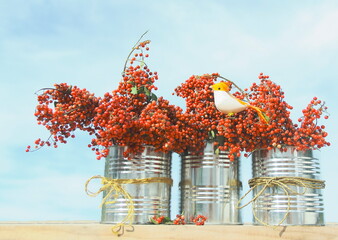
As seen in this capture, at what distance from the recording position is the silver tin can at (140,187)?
4.65 feet

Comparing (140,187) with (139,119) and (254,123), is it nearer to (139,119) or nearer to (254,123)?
(139,119)

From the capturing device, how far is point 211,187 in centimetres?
148

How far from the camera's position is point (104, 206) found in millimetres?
1473

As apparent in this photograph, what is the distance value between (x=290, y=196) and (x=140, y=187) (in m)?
0.52

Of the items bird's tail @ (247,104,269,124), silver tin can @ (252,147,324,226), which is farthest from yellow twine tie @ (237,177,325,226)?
bird's tail @ (247,104,269,124)

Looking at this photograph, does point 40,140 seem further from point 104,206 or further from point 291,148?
point 291,148

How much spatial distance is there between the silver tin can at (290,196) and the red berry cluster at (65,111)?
0.65 m

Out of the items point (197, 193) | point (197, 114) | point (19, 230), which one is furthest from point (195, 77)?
point (19, 230)

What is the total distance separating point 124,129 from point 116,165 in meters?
0.16

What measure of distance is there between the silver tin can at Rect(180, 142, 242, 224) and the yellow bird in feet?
0.52

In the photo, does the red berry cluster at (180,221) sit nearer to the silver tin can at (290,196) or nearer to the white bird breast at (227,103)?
the silver tin can at (290,196)

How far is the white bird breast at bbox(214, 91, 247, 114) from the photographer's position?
1439 millimetres

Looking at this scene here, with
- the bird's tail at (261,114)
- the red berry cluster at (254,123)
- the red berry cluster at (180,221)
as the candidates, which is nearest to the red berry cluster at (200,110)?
the red berry cluster at (254,123)

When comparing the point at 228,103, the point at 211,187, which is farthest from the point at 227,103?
the point at 211,187
